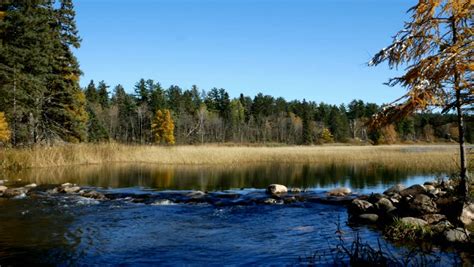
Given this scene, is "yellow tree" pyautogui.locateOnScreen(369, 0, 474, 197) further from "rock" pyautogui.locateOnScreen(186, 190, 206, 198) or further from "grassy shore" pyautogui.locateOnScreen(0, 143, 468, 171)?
"grassy shore" pyautogui.locateOnScreen(0, 143, 468, 171)

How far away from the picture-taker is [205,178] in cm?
2219

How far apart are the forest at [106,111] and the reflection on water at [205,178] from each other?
3806 millimetres

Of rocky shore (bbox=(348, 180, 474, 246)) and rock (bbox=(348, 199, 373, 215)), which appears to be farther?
rock (bbox=(348, 199, 373, 215))

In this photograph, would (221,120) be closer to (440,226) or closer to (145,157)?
(145,157)

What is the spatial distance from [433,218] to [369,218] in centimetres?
155

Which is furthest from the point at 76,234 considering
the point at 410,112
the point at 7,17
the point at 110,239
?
the point at 7,17

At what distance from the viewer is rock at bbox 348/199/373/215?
11.0m

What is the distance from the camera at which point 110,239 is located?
8859 mm

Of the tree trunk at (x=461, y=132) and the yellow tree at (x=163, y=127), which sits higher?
the yellow tree at (x=163, y=127)

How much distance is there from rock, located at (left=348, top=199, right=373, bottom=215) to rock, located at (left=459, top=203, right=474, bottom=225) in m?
2.36

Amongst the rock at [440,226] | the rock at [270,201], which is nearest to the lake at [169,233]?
the rock at [270,201]

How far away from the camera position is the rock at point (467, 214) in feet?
28.6

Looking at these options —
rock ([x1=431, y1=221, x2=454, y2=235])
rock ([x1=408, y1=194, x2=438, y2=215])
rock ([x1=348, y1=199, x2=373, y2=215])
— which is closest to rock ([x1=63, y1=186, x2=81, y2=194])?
rock ([x1=348, y1=199, x2=373, y2=215])

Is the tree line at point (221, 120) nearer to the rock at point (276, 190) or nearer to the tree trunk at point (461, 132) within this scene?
the rock at point (276, 190)
